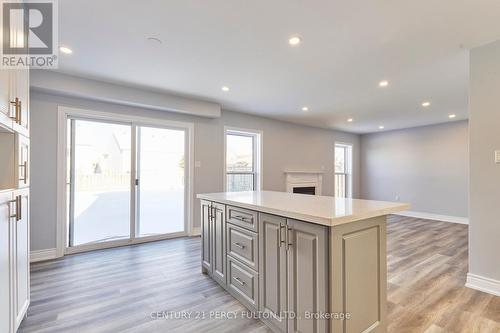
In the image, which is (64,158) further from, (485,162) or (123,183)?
(485,162)

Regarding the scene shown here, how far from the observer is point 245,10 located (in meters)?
1.89

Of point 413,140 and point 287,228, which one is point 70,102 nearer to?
point 287,228

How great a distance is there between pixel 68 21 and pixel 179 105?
210 centimetres

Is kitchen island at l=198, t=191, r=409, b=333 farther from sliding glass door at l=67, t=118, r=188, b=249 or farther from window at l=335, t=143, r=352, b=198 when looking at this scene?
window at l=335, t=143, r=352, b=198

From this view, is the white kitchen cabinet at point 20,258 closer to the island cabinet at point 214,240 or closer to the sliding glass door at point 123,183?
the island cabinet at point 214,240

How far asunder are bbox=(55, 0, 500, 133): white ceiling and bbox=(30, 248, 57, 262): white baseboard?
8.12 feet

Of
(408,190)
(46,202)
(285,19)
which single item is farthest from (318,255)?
(408,190)

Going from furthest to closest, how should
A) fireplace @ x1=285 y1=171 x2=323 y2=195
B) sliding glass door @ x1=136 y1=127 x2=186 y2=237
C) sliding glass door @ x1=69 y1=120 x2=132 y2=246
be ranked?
fireplace @ x1=285 y1=171 x2=323 y2=195
sliding glass door @ x1=136 y1=127 x2=186 y2=237
sliding glass door @ x1=69 y1=120 x2=132 y2=246

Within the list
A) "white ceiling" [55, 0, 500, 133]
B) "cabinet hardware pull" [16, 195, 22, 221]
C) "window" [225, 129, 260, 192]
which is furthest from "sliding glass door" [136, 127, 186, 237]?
"cabinet hardware pull" [16, 195, 22, 221]

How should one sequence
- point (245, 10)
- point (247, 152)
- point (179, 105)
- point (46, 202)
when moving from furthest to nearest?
point (247, 152), point (179, 105), point (46, 202), point (245, 10)

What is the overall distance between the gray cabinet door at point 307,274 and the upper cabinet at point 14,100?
1.91 m

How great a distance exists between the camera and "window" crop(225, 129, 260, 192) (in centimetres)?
519

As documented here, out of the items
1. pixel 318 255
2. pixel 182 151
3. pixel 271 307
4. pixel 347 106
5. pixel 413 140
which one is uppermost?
pixel 347 106

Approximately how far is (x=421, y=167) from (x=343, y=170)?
2076mm
